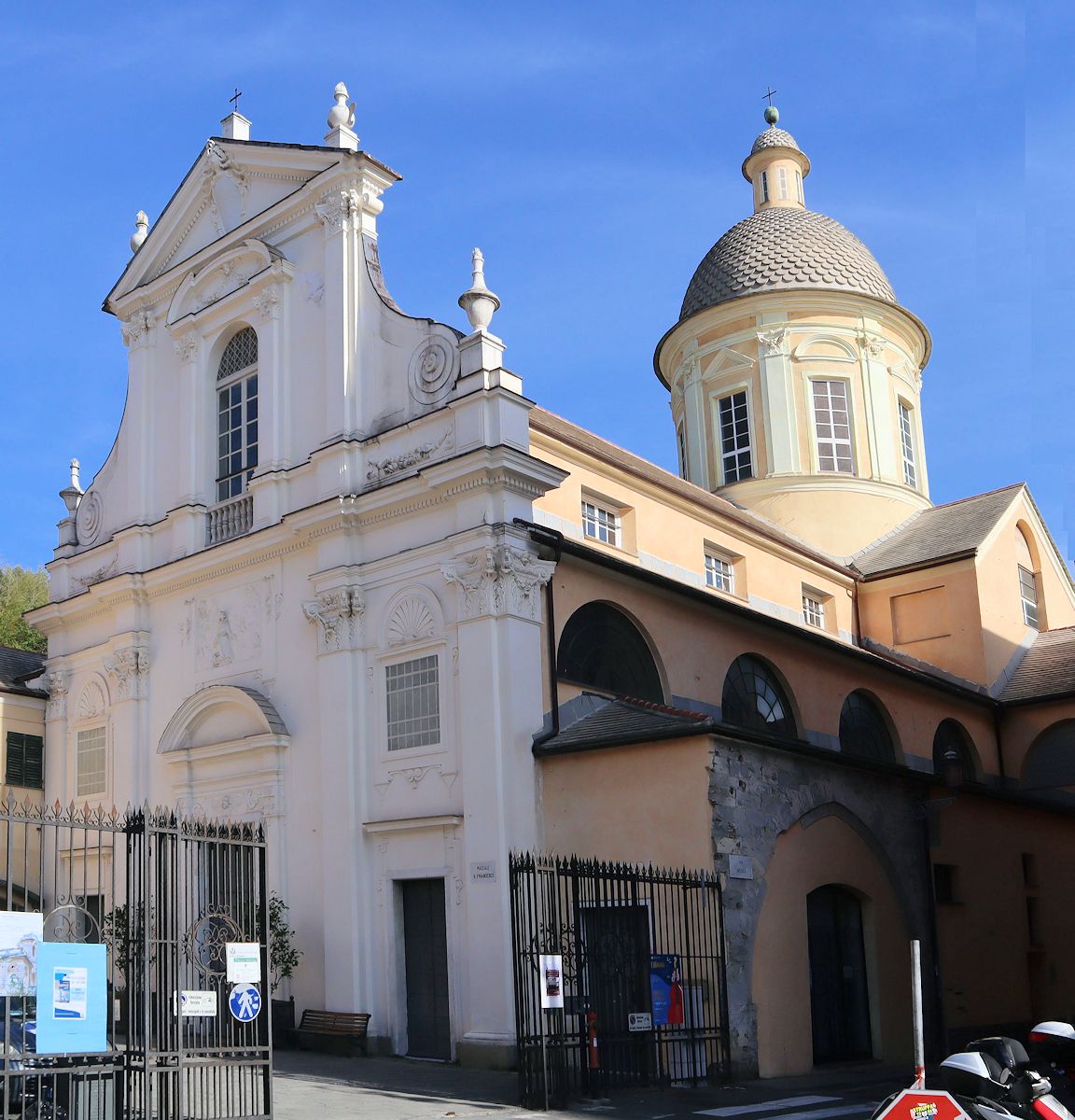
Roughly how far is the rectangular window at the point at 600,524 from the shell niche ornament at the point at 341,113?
7.36 meters

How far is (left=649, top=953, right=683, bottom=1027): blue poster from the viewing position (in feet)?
49.9

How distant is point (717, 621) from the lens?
896 inches

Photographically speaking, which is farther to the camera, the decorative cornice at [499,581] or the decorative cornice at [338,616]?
the decorative cornice at [338,616]

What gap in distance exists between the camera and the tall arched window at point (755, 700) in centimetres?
2297

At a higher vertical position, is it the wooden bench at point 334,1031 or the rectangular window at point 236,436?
the rectangular window at point 236,436

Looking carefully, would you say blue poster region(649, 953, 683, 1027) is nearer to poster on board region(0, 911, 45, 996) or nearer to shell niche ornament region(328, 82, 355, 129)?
poster on board region(0, 911, 45, 996)

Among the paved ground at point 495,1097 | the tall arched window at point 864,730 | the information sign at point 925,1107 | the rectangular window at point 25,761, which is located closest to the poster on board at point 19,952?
the paved ground at point 495,1097

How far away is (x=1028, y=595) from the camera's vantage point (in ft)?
109

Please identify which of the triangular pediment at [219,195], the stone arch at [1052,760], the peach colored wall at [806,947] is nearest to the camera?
the peach colored wall at [806,947]

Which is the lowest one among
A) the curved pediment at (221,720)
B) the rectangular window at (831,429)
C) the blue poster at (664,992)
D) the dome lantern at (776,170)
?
the blue poster at (664,992)

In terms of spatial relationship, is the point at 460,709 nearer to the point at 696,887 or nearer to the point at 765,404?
the point at 696,887

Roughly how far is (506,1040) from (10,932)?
8.46 m

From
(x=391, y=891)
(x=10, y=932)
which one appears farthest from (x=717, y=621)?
(x=10, y=932)

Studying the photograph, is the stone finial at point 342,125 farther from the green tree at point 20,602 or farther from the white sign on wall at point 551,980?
the green tree at point 20,602
